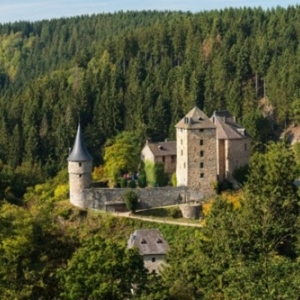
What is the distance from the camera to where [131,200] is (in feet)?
197

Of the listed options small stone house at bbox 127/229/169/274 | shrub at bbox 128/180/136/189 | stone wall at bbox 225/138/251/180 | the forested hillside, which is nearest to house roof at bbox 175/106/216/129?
stone wall at bbox 225/138/251/180

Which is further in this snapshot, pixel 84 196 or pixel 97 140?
Answer: pixel 97 140

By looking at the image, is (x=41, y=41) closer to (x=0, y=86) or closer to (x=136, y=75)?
(x=0, y=86)

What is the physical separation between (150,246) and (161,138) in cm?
3790

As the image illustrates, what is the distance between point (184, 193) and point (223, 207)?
15.8 metres

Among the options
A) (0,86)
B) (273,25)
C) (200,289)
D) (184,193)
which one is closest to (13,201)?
(184,193)

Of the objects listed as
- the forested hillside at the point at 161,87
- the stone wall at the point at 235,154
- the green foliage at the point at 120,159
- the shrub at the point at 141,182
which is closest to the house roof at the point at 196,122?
the stone wall at the point at 235,154

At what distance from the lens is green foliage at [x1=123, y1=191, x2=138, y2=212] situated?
197 ft

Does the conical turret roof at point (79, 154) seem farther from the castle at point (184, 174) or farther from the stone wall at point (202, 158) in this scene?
the stone wall at point (202, 158)

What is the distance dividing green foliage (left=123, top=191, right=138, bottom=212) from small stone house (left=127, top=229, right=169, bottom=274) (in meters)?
7.09

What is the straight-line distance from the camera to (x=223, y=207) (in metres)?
46.0

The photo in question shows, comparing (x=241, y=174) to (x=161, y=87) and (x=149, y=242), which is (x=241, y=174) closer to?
(x=149, y=242)

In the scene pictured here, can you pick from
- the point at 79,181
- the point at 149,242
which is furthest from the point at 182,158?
the point at 149,242

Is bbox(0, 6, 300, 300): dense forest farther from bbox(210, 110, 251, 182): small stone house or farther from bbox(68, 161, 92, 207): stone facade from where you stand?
bbox(210, 110, 251, 182): small stone house
